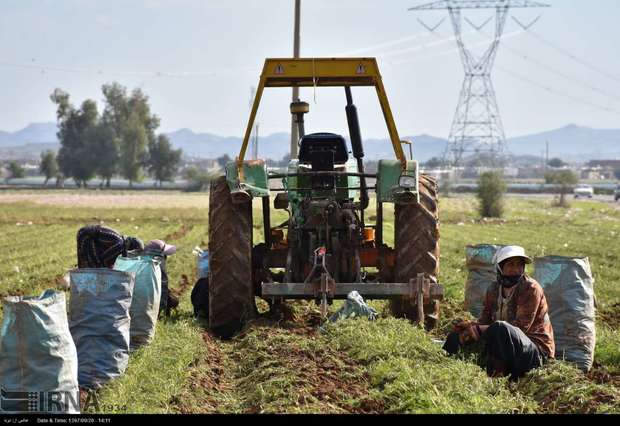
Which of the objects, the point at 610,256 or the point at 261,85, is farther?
the point at 610,256

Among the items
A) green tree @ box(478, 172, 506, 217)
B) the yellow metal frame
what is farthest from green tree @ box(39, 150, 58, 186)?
the yellow metal frame

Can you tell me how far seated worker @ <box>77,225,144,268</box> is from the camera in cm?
1013

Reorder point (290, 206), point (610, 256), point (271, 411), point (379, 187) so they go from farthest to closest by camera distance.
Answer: point (610, 256) → point (290, 206) → point (379, 187) → point (271, 411)

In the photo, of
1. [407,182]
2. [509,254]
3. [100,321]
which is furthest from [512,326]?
[100,321]

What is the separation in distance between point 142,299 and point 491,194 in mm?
→ 41164

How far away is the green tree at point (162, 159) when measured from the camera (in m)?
122

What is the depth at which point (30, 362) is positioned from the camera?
6598mm

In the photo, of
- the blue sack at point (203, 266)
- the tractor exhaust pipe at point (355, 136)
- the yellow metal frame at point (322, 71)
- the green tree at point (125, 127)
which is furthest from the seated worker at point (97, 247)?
the green tree at point (125, 127)

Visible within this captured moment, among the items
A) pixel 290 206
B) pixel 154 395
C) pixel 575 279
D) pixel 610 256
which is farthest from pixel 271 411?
pixel 610 256

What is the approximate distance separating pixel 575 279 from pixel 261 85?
3934 mm

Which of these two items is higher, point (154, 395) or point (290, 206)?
point (290, 206)

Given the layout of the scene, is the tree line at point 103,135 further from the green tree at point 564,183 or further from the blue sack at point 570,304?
the blue sack at point 570,304

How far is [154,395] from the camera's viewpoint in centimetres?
744
